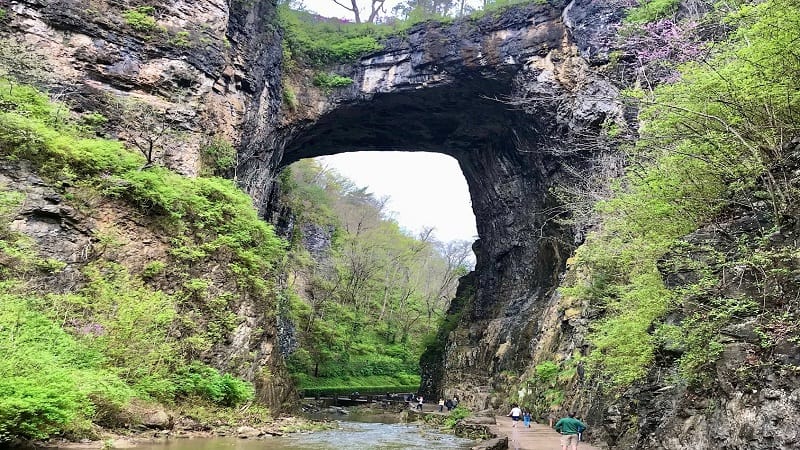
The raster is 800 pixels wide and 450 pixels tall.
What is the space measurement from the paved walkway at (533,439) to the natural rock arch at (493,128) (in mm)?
5385

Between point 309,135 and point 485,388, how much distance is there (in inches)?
518

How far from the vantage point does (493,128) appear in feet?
79.5

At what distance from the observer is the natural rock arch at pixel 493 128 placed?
801 inches

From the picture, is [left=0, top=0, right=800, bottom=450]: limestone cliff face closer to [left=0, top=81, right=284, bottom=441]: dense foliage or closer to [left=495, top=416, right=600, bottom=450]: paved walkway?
[left=0, top=81, right=284, bottom=441]: dense foliage

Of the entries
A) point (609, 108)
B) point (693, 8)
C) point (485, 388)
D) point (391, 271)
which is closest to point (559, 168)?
point (609, 108)

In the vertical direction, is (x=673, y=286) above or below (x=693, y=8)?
below

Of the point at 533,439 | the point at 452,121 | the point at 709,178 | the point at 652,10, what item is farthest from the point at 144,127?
the point at 652,10

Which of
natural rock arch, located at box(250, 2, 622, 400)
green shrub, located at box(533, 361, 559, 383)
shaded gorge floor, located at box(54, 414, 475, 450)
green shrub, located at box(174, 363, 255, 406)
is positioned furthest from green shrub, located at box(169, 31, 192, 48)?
green shrub, located at box(533, 361, 559, 383)

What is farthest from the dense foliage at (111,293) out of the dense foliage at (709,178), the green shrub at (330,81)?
the green shrub at (330,81)

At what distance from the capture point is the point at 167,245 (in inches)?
484

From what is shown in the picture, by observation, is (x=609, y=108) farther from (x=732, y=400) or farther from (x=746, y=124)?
(x=732, y=400)

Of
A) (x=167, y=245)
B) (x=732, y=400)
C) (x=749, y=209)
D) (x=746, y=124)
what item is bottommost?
(x=732, y=400)

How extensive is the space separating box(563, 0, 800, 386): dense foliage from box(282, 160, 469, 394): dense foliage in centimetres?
2107

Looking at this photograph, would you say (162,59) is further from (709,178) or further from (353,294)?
(353,294)
